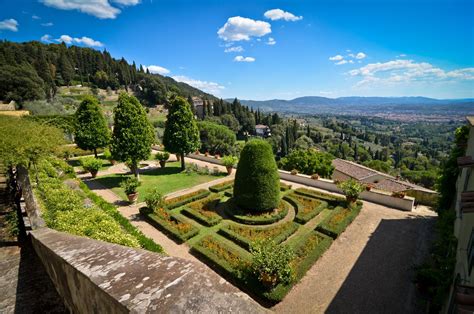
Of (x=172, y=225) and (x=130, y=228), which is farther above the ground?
(x=130, y=228)

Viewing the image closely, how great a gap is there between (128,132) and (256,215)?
40.6 feet

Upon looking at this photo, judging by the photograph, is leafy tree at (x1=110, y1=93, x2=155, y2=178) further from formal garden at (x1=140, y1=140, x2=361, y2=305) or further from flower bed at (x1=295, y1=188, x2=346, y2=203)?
flower bed at (x1=295, y1=188, x2=346, y2=203)

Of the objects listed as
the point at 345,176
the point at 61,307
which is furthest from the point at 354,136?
the point at 61,307

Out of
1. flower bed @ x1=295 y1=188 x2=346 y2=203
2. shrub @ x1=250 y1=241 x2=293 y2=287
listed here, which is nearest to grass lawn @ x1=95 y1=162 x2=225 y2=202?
flower bed @ x1=295 y1=188 x2=346 y2=203

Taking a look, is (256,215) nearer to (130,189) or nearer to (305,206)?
(305,206)

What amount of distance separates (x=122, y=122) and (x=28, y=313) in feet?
54.8

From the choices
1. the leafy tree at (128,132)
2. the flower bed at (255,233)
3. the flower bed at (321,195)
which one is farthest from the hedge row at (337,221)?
the leafy tree at (128,132)

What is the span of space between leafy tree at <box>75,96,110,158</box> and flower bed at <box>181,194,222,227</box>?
51.6 feet

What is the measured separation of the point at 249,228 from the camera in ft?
43.9

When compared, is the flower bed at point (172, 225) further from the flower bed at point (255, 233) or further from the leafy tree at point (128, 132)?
the leafy tree at point (128, 132)

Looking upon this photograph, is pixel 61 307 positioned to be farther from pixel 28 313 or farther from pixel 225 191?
pixel 225 191

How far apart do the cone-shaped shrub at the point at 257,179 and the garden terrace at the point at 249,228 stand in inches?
31.5

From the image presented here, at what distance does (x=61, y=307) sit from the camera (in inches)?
175

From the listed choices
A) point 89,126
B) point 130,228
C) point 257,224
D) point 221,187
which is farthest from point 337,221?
point 89,126
